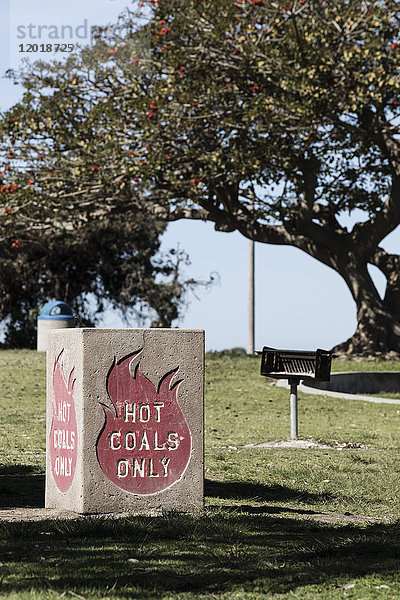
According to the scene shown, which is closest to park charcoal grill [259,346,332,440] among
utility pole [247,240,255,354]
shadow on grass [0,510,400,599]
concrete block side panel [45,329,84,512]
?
shadow on grass [0,510,400,599]

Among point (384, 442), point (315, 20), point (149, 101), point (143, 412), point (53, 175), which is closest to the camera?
point (143, 412)

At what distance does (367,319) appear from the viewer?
24.3 metres

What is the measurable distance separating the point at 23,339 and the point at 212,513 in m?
23.1

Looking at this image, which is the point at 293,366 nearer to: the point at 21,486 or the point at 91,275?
the point at 21,486

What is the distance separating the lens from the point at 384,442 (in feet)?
38.2

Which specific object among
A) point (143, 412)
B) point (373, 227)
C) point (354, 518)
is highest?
point (373, 227)

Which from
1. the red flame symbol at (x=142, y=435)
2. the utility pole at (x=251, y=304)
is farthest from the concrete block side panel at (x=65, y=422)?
the utility pole at (x=251, y=304)

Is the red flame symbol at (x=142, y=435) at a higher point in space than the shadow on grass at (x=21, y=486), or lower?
higher

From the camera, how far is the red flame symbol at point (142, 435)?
19.9ft

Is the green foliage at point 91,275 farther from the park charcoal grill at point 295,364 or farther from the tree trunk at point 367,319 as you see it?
the park charcoal grill at point 295,364

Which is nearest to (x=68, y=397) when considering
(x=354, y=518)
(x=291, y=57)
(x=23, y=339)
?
(x=354, y=518)

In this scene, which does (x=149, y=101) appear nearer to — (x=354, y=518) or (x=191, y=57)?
(x=191, y=57)

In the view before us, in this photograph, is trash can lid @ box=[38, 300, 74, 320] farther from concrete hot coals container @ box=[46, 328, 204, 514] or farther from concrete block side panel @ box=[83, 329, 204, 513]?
concrete block side panel @ box=[83, 329, 204, 513]

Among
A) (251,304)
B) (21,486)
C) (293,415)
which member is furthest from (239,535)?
(251,304)
